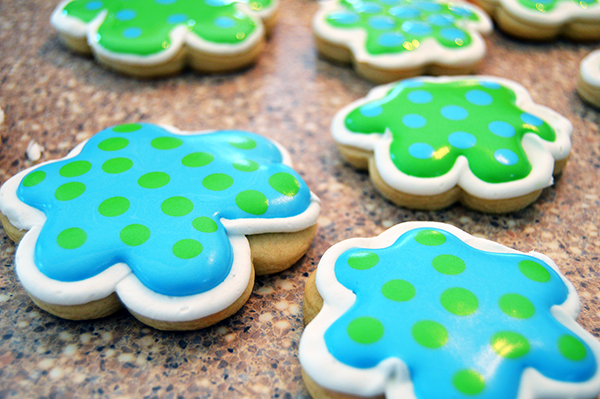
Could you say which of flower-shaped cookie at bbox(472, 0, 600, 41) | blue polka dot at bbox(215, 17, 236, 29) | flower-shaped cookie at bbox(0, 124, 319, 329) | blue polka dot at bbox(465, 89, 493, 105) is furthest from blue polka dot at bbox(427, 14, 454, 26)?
flower-shaped cookie at bbox(0, 124, 319, 329)

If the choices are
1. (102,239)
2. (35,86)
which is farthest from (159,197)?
(35,86)

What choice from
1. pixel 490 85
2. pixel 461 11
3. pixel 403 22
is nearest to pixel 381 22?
pixel 403 22

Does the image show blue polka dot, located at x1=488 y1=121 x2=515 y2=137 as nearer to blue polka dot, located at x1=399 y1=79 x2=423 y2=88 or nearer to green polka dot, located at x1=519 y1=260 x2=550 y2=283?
blue polka dot, located at x1=399 y1=79 x2=423 y2=88

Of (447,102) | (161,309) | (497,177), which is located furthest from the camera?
(447,102)

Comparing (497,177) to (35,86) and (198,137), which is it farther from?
(35,86)

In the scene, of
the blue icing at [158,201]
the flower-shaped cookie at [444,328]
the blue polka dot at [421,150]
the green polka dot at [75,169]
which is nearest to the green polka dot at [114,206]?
the blue icing at [158,201]

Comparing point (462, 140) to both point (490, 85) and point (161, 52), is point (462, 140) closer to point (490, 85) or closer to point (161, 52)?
point (490, 85)

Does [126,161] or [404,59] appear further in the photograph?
[404,59]
